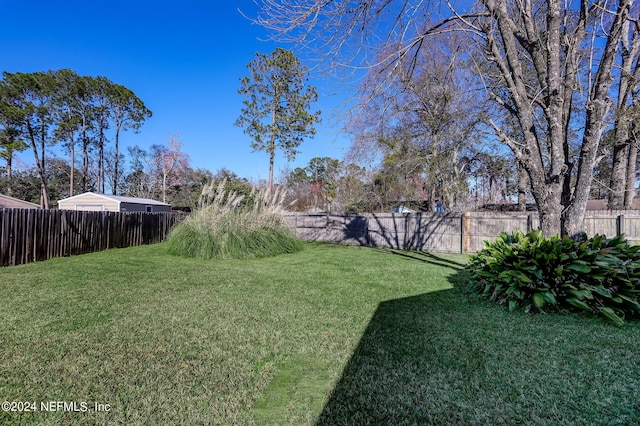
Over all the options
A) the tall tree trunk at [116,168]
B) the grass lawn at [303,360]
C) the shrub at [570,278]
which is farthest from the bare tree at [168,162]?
the shrub at [570,278]

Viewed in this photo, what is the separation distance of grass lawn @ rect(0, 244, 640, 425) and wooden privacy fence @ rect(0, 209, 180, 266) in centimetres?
279

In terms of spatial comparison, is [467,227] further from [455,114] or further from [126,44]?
[126,44]

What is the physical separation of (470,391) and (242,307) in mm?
2152

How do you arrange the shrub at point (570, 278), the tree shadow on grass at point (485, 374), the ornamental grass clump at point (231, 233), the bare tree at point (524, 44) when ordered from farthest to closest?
the ornamental grass clump at point (231, 233)
the bare tree at point (524, 44)
the shrub at point (570, 278)
the tree shadow on grass at point (485, 374)

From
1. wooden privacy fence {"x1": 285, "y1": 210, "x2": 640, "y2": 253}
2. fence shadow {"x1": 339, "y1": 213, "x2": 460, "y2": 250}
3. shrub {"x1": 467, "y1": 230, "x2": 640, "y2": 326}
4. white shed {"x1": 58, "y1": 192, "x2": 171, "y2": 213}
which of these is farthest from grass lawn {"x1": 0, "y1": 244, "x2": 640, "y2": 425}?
white shed {"x1": 58, "y1": 192, "x2": 171, "y2": 213}

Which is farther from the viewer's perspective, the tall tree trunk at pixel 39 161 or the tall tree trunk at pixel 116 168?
the tall tree trunk at pixel 116 168

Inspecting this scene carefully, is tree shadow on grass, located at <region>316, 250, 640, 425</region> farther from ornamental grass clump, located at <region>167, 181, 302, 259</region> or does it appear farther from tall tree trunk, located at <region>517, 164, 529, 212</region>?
tall tree trunk, located at <region>517, 164, 529, 212</region>

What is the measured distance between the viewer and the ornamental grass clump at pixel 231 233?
6.28 m

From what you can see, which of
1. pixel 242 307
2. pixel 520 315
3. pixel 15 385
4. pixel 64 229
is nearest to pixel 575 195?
pixel 520 315

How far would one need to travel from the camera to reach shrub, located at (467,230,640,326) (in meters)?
2.71

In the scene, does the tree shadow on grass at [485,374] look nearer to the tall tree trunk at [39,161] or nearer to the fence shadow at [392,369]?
the fence shadow at [392,369]

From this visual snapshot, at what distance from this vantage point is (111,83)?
67.0 feet

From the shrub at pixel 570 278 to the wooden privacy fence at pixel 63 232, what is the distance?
25.9ft

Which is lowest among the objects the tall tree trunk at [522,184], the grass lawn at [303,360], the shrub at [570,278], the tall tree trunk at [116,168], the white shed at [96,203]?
the grass lawn at [303,360]
